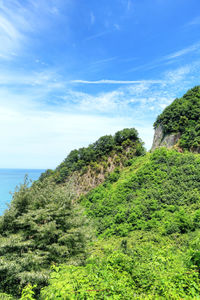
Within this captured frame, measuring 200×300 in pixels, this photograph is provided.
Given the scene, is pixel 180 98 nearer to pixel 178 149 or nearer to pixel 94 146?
pixel 178 149

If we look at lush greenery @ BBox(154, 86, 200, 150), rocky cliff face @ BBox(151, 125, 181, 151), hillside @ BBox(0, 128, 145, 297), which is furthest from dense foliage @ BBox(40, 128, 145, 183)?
hillside @ BBox(0, 128, 145, 297)

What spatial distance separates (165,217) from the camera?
55.9 ft

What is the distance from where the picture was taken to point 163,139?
34.5 metres

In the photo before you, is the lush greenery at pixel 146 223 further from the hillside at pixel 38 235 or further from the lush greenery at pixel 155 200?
the hillside at pixel 38 235

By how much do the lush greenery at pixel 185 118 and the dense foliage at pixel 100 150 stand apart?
666 centimetres

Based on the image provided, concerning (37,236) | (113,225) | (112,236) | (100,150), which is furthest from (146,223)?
(100,150)

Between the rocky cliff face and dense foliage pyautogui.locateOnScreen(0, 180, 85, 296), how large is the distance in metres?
27.1

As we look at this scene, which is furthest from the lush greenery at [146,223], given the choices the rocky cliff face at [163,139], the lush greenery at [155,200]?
the rocky cliff face at [163,139]

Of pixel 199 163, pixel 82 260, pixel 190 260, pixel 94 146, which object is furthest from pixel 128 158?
pixel 190 260

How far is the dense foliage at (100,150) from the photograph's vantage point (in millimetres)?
35125

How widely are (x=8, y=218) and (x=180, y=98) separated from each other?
37.9m

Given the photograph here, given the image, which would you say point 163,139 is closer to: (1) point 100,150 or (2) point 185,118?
(2) point 185,118

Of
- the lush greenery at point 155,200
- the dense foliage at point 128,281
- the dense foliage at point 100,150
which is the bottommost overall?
the lush greenery at point 155,200

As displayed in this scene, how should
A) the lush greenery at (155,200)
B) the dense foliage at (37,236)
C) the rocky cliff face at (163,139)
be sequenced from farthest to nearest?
the rocky cliff face at (163,139), the lush greenery at (155,200), the dense foliage at (37,236)
